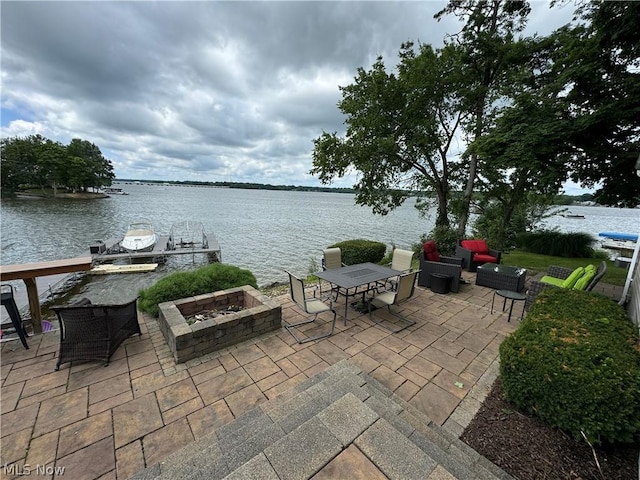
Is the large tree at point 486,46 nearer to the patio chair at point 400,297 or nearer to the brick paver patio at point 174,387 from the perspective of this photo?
the patio chair at point 400,297

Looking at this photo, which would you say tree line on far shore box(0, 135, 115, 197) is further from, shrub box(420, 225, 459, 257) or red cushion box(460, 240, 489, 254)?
red cushion box(460, 240, 489, 254)

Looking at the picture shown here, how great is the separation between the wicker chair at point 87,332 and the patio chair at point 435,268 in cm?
520

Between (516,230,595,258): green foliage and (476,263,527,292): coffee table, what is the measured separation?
314 inches

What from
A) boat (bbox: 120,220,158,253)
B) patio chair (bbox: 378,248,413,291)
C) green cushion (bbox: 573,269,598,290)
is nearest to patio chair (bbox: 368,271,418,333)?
patio chair (bbox: 378,248,413,291)

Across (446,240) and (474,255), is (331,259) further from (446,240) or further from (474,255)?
(446,240)

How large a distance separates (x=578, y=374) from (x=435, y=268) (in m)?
3.81

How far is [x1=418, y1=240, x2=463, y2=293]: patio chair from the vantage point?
531 centimetres

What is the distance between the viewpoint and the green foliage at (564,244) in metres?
10.8

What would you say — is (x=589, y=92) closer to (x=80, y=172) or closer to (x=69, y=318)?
(x=69, y=318)

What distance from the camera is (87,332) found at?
2721 millimetres

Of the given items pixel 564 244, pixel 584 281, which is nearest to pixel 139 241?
pixel 584 281

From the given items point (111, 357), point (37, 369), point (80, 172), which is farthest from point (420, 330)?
point (80, 172)

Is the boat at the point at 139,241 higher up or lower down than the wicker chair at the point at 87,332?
lower down

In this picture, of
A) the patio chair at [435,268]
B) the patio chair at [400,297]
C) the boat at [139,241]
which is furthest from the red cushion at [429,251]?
the boat at [139,241]
